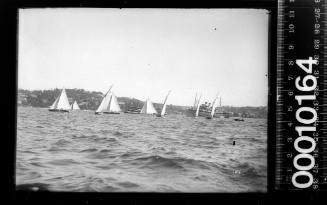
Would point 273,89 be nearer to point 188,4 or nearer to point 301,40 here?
point 301,40

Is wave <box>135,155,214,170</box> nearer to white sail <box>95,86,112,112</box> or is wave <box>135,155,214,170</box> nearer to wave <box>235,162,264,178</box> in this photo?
wave <box>235,162,264,178</box>

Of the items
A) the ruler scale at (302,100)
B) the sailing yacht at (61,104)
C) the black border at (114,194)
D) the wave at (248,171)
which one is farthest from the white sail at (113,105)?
the ruler scale at (302,100)

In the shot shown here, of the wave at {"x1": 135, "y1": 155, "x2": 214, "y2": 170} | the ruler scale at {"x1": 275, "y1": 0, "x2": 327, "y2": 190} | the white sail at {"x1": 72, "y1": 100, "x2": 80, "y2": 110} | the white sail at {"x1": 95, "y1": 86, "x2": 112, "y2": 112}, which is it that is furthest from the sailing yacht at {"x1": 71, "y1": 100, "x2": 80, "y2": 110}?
the ruler scale at {"x1": 275, "y1": 0, "x2": 327, "y2": 190}

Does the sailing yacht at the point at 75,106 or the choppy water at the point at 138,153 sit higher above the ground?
the sailing yacht at the point at 75,106

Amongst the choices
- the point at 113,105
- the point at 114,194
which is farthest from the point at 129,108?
the point at 114,194

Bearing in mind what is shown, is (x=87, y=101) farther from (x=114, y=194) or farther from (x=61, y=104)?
(x=114, y=194)

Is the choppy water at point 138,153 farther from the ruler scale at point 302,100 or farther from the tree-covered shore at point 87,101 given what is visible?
the ruler scale at point 302,100
